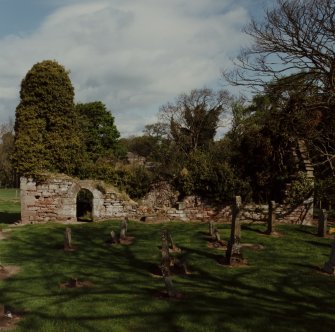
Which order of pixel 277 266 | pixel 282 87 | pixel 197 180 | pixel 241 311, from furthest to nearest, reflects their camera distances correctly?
pixel 197 180 < pixel 282 87 < pixel 277 266 < pixel 241 311

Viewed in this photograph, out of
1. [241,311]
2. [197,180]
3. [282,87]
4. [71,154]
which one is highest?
[282,87]

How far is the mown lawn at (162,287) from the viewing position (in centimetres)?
865

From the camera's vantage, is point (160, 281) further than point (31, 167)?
No

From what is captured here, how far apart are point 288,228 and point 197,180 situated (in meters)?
5.80

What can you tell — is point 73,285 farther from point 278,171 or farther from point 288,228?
point 278,171

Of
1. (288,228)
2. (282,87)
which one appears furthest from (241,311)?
(288,228)

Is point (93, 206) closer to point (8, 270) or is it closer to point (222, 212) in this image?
point (222, 212)

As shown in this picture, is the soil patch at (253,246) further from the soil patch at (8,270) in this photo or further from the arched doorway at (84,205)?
the arched doorway at (84,205)

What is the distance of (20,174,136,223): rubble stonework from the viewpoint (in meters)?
23.3

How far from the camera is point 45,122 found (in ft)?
80.0

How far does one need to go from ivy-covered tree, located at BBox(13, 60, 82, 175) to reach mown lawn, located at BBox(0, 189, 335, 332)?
636 centimetres

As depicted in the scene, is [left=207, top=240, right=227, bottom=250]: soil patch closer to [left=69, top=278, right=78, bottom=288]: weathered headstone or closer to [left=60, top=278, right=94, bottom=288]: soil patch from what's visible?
[left=60, top=278, right=94, bottom=288]: soil patch

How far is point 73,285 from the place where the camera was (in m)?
11.4

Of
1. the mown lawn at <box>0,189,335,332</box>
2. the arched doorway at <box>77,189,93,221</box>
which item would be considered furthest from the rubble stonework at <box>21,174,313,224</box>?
the mown lawn at <box>0,189,335,332</box>
